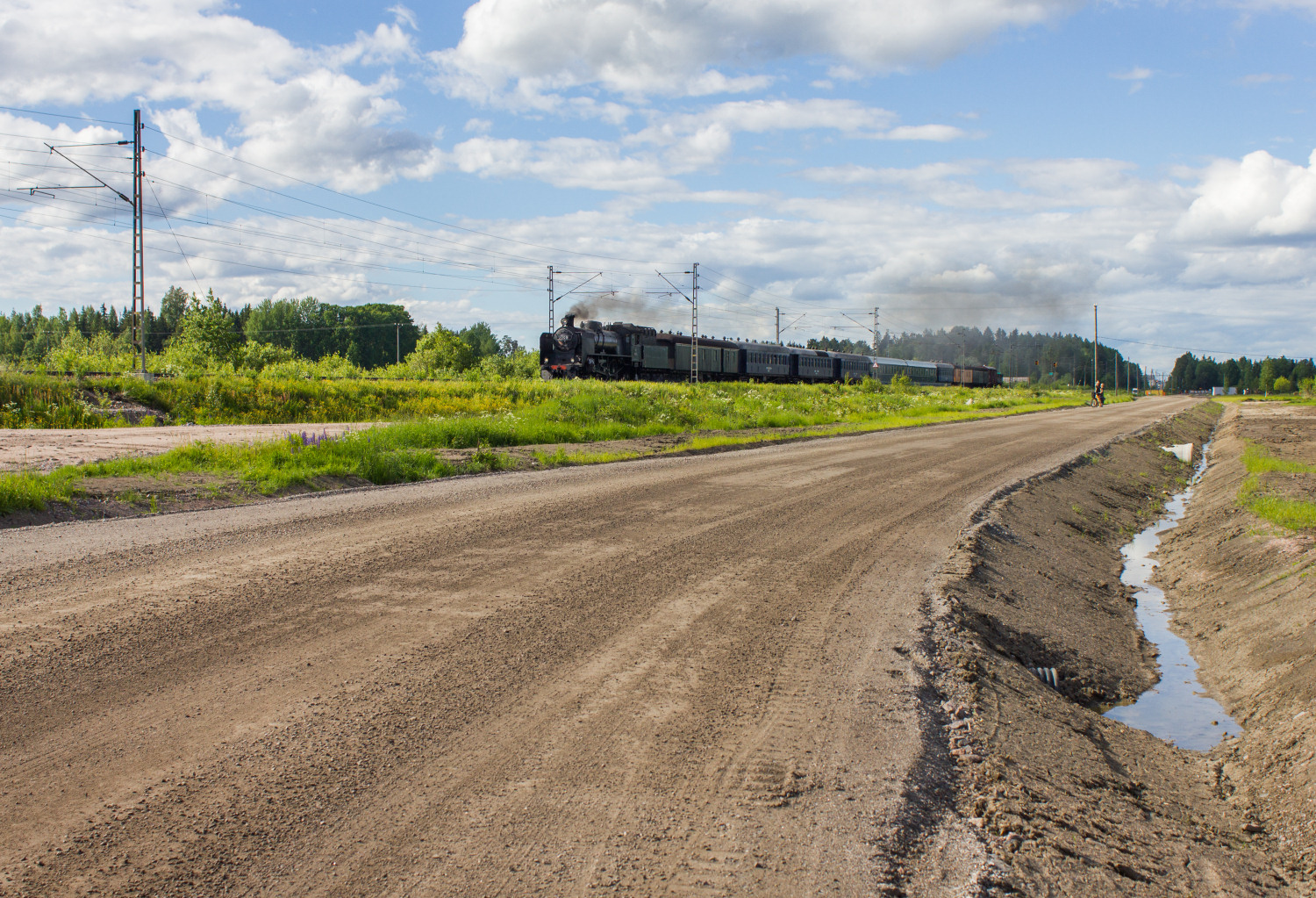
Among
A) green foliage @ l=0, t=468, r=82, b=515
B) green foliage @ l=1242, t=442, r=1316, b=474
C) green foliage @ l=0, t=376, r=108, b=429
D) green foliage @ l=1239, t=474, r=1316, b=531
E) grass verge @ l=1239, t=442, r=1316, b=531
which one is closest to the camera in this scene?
green foliage @ l=0, t=468, r=82, b=515

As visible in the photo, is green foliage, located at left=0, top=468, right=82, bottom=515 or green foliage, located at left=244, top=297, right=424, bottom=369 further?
green foliage, located at left=244, top=297, right=424, bottom=369

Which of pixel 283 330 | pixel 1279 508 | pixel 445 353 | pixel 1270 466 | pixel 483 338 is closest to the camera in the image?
pixel 1279 508

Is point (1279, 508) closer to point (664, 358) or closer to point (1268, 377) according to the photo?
point (664, 358)

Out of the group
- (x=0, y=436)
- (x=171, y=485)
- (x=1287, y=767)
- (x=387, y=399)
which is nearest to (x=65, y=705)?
(x=1287, y=767)

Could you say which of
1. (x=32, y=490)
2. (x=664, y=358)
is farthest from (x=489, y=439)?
(x=664, y=358)

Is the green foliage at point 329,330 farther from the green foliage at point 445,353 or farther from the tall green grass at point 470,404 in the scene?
the tall green grass at point 470,404

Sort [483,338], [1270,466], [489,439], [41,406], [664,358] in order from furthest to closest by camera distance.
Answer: [483,338], [664,358], [41,406], [489,439], [1270,466]

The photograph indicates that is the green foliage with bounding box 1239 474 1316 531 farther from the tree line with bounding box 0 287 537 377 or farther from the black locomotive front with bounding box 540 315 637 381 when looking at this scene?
the tree line with bounding box 0 287 537 377

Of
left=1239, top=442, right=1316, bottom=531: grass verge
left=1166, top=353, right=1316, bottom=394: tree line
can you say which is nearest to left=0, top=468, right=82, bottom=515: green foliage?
left=1239, top=442, right=1316, bottom=531: grass verge

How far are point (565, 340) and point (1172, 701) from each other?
40192 millimetres

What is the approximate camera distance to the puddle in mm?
5492

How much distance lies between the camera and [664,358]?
49625 mm

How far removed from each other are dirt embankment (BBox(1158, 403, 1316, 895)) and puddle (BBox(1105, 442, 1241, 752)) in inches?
4.9

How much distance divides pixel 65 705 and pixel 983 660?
17.6 feet
